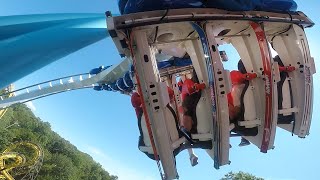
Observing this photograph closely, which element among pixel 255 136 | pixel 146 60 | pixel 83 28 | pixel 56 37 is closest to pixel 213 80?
pixel 146 60

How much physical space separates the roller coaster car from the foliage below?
32.2 meters

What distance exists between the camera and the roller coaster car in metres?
4.64

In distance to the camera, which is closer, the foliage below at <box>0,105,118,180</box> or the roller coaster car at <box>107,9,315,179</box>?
the roller coaster car at <box>107,9,315,179</box>

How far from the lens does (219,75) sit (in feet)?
15.9

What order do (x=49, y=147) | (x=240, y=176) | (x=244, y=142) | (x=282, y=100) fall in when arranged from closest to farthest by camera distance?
(x=282, y=100)
(x=244, y=142)
(x=240, y=176)
(x=49, y=147)

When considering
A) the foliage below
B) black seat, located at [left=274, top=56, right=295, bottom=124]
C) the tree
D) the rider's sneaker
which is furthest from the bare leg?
the foliage below

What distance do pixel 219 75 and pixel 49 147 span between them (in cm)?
4277

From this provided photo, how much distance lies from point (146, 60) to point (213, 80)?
1104 mm

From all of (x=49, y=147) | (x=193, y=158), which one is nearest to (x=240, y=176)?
(x=193, y=158)

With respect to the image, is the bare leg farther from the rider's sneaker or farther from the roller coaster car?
the roller coaster car

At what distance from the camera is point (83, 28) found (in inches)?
184

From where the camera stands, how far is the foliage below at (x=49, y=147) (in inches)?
1388

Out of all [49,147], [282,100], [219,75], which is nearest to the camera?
[219,75]

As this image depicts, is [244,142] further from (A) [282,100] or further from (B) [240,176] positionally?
(B) [240,176]
